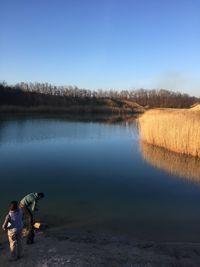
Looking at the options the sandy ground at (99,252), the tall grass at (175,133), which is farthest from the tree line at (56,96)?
the sandy ground at (99,252)

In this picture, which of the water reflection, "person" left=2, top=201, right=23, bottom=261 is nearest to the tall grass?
the water reflection

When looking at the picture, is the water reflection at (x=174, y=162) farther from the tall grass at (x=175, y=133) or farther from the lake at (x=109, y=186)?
the tall grass at (x=175, y=133)

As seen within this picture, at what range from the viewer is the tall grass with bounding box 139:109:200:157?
19.1m

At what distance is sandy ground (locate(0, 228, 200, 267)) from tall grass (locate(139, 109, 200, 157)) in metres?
11.2

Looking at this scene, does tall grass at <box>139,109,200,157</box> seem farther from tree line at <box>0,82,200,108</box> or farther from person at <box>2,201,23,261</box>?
tree line at <box>0,82,200,108</box>

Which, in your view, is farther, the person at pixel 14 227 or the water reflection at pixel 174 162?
the water reflection at pixel 174 162

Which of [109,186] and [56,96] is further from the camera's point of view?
[56,96]

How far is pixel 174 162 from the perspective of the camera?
18.0 meters

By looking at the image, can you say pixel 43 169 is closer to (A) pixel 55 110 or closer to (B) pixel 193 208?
(B) pixel 193 208

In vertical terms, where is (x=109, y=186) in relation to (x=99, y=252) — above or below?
below

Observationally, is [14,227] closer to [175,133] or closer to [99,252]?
[99,252]

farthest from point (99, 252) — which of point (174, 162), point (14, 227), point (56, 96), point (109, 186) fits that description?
point (56, 96)

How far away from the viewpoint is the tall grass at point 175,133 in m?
19.1

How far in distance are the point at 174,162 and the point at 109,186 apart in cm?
538
